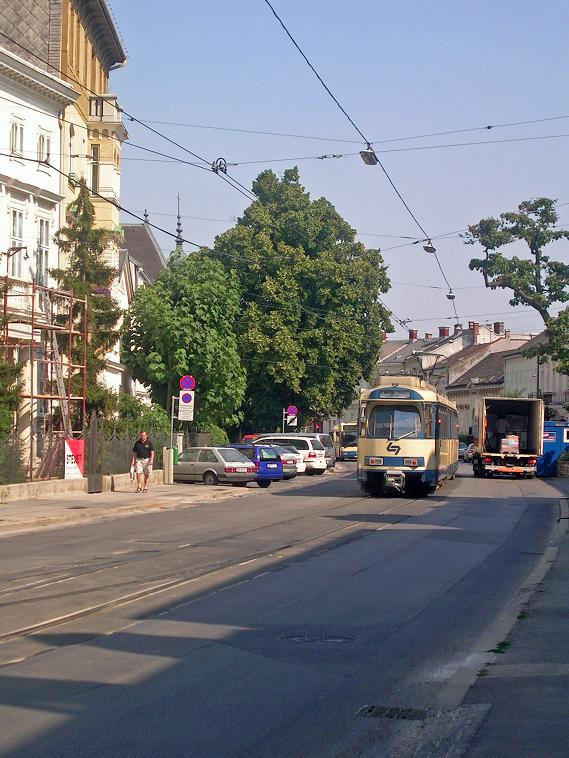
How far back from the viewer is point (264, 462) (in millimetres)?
41438

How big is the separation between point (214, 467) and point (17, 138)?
42.3 ft

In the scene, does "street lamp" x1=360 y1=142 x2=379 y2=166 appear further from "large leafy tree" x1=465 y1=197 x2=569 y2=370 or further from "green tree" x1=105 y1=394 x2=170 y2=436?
"large leafy tree" x1=465 y1=197 x2=569 y2=370

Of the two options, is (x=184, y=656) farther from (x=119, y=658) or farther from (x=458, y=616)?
(x=458, y=616)

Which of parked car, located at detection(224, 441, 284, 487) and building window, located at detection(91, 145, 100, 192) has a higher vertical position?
building window, located at detection(91, 145, 100, 192)

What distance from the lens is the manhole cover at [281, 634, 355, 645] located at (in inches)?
397

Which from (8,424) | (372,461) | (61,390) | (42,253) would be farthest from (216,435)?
(8,424)

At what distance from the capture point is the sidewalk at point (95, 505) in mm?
23500

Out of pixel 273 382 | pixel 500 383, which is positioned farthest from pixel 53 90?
pixel 500 383

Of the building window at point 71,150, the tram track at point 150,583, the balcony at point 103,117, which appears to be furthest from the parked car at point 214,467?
the tram track at point 150,583

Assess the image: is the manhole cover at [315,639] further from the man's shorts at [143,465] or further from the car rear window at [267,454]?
the car rear window at [267,454]

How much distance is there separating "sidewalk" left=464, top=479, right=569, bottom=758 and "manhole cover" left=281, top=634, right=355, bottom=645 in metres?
1.36

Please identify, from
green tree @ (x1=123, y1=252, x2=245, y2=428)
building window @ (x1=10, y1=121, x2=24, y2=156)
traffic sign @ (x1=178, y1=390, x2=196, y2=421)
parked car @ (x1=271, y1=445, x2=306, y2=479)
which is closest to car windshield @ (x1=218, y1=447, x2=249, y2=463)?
traffic sign @ (x1=178, y1=390, x2=196, y2=421)

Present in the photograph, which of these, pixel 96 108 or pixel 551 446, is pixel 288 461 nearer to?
pixel 551 446

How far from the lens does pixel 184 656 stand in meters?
9.27
